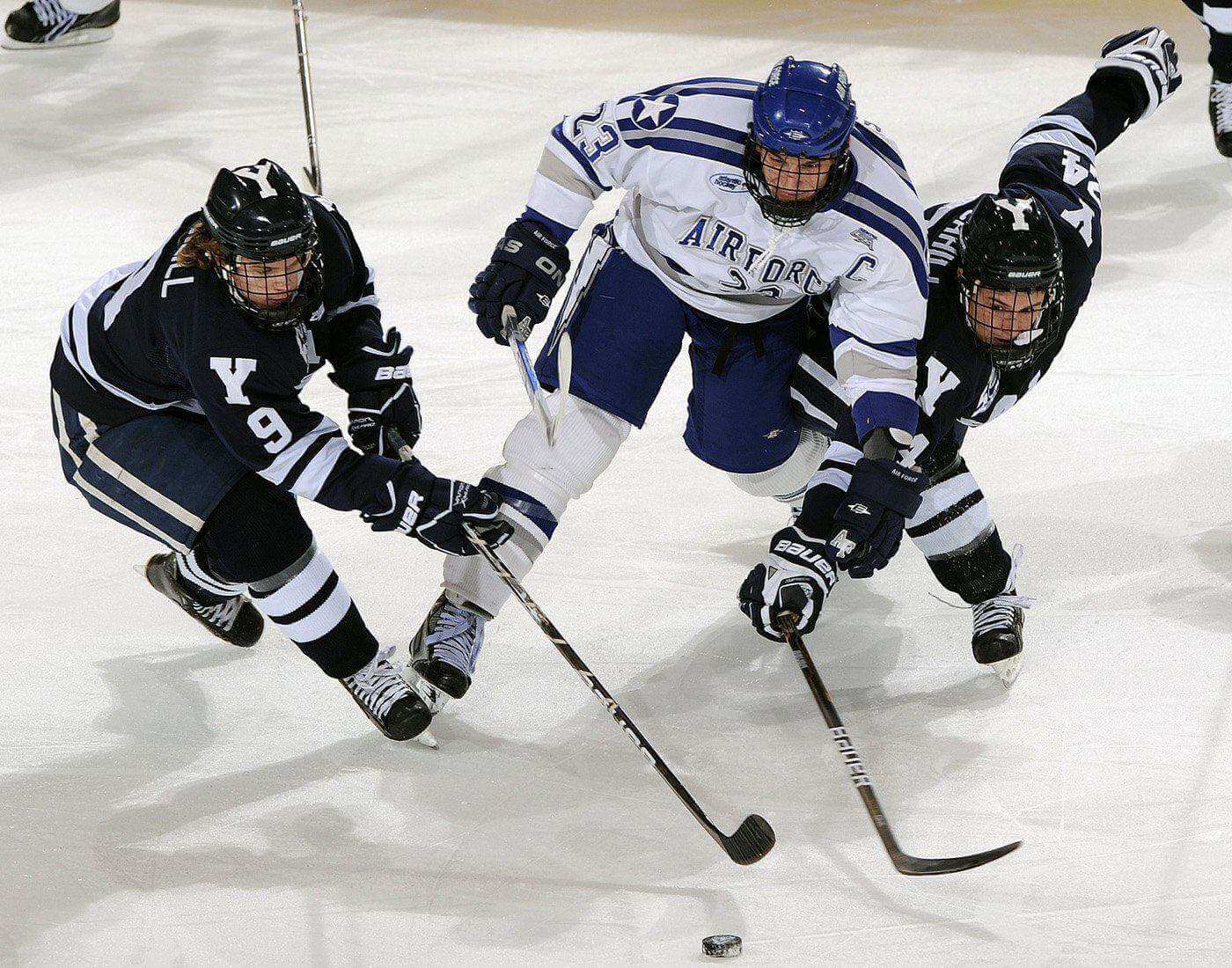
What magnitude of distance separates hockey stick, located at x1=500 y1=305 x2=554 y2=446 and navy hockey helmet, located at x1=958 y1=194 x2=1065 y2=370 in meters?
0.74

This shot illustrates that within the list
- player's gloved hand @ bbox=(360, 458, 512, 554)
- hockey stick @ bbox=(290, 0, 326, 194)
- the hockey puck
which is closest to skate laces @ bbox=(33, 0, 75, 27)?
hockey stick @ bbox=(290, 0, 326, 194)

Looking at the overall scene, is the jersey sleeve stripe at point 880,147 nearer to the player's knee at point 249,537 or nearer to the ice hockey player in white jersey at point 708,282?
the ice hockey player in white jersey at point 708,282

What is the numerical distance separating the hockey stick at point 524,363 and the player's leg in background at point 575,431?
0.08ft

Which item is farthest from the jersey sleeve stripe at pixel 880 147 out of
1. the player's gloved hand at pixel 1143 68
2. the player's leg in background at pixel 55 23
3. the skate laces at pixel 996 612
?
the player's leg in background at pixel 55 23

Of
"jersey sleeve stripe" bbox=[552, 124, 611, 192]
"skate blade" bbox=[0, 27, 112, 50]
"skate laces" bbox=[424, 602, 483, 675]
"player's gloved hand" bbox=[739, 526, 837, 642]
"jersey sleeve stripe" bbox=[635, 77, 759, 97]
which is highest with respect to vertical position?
"jersey sleeve stripe" bbox=[635, 77, 759, 97]

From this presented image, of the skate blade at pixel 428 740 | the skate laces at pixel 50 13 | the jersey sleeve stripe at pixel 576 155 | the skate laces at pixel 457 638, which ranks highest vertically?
the jersey sleeve stripe at pixel 576 155

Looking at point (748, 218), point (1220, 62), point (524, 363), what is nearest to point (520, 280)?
point (524, 363)

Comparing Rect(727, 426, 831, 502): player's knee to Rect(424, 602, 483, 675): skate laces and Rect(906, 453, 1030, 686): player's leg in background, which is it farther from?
Rect(424, 602, 483, 675): skate laces

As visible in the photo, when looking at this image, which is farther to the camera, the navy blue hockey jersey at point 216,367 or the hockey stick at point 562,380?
the hockey stick at point 562,380

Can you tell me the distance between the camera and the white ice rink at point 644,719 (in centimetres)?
217

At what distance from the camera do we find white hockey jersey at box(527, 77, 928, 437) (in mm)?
2494

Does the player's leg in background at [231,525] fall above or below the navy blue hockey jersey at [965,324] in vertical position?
below

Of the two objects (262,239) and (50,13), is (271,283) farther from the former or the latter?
(50,13)

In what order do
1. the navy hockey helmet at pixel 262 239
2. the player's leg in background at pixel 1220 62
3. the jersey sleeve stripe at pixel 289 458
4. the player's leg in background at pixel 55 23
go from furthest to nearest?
the player's leg in background at pixel 55 23 < the player's leg in background at pixel 1220 62 < the jersey sleeve stripe at pixel 289 458 < the navy hockey helmet at pixel 262 239
